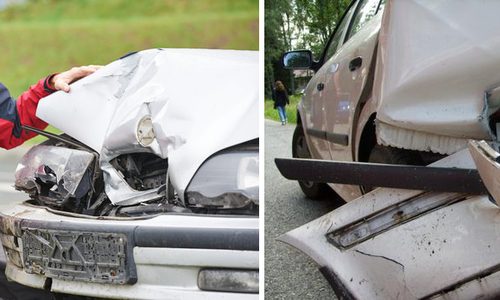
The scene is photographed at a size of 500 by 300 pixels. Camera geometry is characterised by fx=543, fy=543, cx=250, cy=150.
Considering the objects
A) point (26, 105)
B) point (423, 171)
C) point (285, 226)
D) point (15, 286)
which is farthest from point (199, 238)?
point (15, 286)

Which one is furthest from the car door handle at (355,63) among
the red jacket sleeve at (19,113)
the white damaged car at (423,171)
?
the red jacket sleeve at (19,113)

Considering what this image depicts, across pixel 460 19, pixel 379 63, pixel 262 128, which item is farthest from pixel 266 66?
pixel 460 19

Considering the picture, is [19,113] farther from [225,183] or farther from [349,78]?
[349,78]

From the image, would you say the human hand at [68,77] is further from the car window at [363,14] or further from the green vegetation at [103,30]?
the car window at [363,14]

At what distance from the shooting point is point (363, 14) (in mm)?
2168

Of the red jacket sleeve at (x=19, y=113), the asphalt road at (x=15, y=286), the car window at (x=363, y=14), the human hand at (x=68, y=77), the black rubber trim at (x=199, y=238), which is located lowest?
the asphalt road at (x=15, y=286)

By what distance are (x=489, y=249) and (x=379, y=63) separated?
59 cm

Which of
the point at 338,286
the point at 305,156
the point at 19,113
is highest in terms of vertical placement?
the point at 19,113

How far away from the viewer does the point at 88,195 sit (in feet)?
6.80

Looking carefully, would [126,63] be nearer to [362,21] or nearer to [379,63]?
[362,21]

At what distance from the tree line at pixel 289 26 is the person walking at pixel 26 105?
88 centimetres

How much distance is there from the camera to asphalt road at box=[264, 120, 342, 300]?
82.7 inches

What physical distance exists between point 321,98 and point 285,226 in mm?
634

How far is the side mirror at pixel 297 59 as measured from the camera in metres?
1.80
